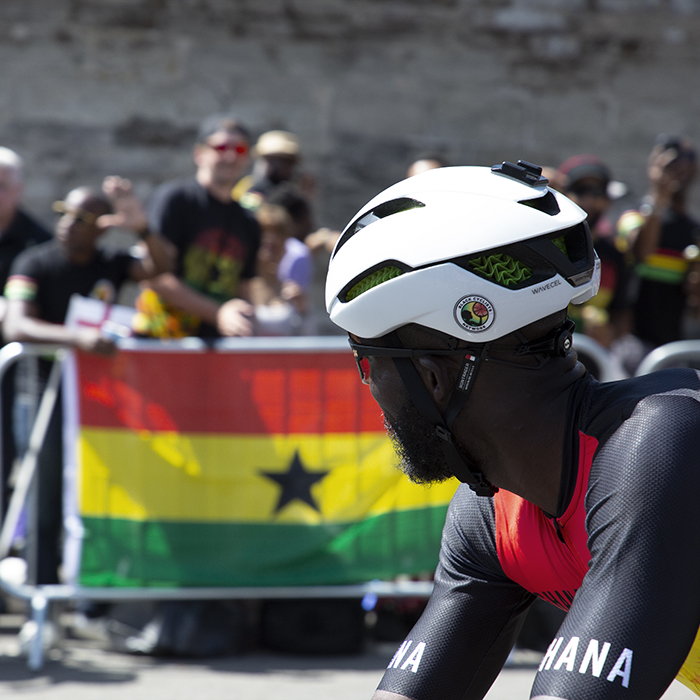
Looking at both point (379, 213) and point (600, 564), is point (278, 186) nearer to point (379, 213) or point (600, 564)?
point (379, 213)

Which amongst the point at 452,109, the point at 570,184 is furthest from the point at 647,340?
the point at 452,109

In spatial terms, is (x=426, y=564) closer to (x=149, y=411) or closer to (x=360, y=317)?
(x=149, y=411)

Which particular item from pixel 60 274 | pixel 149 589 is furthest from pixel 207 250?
pixel 149 589

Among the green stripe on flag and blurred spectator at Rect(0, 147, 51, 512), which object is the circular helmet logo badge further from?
blurred spectator at Rect(0, 147, 51, 512)

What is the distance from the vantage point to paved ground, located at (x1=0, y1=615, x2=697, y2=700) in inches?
165

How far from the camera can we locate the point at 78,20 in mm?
8828

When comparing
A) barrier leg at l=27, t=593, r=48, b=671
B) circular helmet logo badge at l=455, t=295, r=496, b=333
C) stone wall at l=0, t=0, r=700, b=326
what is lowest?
barrier leg at l=27, t=593, r=48, b=671

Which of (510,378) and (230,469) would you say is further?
(230,469)

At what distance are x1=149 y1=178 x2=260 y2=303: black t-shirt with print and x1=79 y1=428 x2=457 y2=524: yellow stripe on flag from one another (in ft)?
3.12

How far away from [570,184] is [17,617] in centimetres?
411

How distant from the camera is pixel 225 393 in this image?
4.77 meters

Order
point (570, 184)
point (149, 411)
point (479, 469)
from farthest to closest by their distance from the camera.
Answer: point (570, 184), point (149, 411), point (479, 469)

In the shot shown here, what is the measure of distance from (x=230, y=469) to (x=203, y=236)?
134 cm

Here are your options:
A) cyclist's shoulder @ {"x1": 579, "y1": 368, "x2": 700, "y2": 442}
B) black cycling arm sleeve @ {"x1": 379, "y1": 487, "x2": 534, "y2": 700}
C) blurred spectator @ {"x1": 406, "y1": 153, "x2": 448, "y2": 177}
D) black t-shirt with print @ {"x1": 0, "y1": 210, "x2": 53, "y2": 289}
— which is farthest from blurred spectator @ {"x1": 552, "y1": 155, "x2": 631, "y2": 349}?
cyclist's shoulder @ {"x1": 579, "y1": 368, "x2": 700, "y2": 442}
